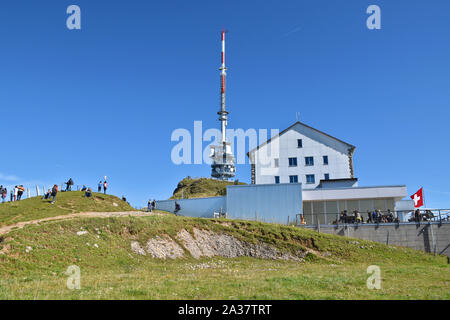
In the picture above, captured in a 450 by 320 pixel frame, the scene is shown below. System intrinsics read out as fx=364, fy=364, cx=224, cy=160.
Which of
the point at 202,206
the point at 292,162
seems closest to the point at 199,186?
the point at 292,162

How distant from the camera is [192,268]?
999 inches

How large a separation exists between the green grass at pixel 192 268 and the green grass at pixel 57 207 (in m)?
6.96

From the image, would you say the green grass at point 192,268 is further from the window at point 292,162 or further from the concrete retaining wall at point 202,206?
the window at point 292,162

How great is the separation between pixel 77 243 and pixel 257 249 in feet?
52.0

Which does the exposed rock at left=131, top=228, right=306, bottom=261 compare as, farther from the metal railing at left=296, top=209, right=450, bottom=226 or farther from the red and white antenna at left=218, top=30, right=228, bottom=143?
the red and white antenna at left=218, top=30, right=228, bottom=143

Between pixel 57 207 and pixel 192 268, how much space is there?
20.7 meters

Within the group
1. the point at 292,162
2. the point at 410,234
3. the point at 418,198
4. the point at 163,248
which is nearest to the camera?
the point at 163,248

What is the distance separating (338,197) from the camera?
45.8 meters

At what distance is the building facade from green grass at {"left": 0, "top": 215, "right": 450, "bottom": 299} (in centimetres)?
2159

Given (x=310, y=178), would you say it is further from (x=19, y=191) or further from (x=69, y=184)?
(x=19, y=191)

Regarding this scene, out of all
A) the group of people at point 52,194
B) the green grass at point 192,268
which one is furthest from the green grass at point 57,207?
the green grass at point 192,268

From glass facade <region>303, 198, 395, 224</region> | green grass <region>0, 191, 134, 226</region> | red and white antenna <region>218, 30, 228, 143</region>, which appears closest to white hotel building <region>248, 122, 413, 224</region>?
glass facade <region>303, 198, 395, 224</region>
